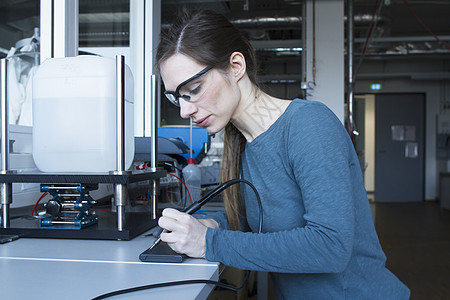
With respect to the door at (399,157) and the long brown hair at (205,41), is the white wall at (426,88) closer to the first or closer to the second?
the door at (399,157)

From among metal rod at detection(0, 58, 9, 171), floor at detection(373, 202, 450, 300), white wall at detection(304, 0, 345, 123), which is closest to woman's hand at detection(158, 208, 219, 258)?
metal rod at detection(0, 58, 9, 171)

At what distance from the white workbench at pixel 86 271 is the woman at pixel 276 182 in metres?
0.07

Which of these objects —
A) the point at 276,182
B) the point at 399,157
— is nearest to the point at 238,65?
the point at 276,182

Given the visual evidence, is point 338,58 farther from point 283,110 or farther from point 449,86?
point 449,86

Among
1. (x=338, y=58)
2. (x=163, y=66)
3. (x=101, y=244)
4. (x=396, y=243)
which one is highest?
(x=338, y=58)

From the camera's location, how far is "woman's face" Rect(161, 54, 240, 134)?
0.81 meters

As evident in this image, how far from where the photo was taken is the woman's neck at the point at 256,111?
86 centimetres

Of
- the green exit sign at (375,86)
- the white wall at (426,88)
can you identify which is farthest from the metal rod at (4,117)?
the green exit sign at (375,86)

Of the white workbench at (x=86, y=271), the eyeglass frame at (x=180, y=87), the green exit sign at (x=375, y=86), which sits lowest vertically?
the white workbench at (x=86, y=271)

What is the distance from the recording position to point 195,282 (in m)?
0.57

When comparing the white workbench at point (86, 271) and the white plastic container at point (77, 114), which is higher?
the white plastic container at point (77, 114)

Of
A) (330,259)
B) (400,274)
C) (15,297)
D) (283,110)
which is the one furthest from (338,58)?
(15,297)

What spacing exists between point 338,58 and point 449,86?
5467 millimetres

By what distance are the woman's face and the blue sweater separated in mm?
112
